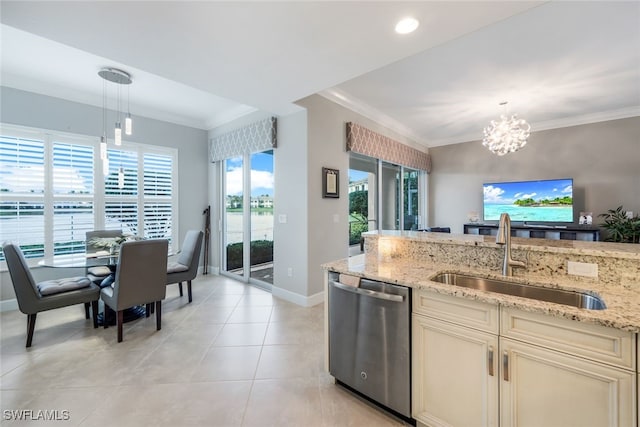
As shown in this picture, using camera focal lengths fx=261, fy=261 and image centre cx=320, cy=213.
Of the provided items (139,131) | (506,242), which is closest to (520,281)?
(506,242)

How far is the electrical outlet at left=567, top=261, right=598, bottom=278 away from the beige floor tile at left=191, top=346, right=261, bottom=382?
7.44 feet

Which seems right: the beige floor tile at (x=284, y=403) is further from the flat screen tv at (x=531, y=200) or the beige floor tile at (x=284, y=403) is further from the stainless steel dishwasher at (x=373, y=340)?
the flat screen tv at (x=531, y=200)

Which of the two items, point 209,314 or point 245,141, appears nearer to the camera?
point 209,314

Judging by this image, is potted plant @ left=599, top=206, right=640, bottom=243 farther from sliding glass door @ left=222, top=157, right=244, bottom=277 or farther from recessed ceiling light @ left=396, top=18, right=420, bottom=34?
sliding glass door @ left=222, top=157, right=244, bottom=277

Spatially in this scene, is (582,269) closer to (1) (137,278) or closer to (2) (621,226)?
(1) (137,278)

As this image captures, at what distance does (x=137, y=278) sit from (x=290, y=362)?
1750 mm

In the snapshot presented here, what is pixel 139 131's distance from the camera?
4355mm

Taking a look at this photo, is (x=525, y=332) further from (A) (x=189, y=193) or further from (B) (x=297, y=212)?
(A) (x=189, y=193)

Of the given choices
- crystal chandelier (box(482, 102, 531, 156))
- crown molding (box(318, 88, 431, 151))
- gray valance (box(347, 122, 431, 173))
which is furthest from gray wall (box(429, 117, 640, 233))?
crystal chandelier (box(482, 102, 531, 156))

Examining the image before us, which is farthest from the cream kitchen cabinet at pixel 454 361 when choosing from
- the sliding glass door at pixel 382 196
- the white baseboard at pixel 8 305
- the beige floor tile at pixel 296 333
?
the white baseboard at pixel 8 305

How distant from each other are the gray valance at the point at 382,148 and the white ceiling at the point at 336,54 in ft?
1.31

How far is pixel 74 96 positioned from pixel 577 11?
5.84m

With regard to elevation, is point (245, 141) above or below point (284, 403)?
above

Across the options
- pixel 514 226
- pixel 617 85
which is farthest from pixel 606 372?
pixel 514 226
